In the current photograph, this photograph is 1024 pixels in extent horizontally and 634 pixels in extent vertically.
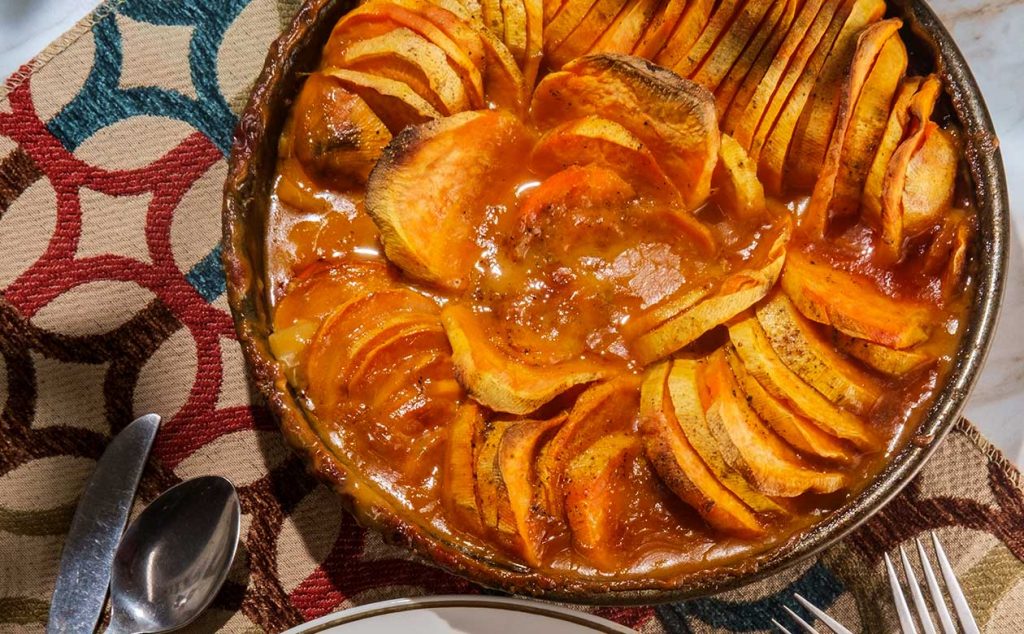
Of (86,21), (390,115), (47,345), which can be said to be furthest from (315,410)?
(86,21)

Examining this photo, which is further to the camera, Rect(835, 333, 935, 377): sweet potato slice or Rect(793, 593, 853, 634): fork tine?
Rect(793, 593, 853, 634): fork tine

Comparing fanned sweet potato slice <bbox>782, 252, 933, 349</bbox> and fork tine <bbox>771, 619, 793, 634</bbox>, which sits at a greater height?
fanned sweet potato slice <bbox>782, 252, 933, 349</bbox>

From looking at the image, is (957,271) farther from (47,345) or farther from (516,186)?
(47,345)

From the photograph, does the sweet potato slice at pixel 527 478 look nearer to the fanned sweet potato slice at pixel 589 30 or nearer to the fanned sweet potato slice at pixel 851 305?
the fanned sweet potato slice at pixel 851 305

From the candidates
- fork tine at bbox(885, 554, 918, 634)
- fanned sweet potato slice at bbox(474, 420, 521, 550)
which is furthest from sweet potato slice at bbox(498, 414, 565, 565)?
fork tine at bbox(885, 554, 918, 634)

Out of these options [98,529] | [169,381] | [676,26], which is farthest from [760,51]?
[98,529]

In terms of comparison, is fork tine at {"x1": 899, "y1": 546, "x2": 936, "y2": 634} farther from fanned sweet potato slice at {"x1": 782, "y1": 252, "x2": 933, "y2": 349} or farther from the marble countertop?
fanned sweet potato slice at {"x1": 782, "y1": 252, "x2": 933, "y2": 349}
